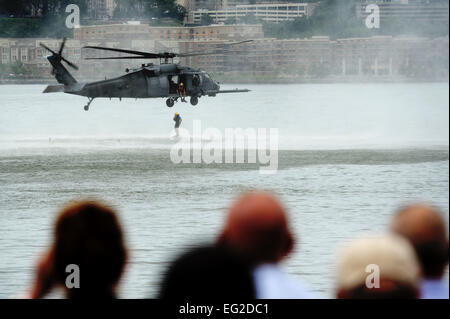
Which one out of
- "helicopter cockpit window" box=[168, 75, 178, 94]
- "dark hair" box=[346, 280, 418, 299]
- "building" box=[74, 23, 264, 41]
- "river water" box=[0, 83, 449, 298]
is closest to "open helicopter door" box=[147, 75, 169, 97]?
"helicopter cockpit window" box=[168, 75, 178, 94]

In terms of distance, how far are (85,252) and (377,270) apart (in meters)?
0.68

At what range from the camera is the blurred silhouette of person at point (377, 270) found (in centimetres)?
231

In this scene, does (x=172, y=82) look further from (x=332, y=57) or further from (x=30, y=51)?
(x=332, y=57)

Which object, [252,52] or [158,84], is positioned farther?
[252,52]

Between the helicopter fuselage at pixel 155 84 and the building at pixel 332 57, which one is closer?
the helicopter fuselage at pixel 155 84

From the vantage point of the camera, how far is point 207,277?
2.24 metres

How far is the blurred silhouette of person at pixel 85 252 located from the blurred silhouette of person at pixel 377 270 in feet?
1.68

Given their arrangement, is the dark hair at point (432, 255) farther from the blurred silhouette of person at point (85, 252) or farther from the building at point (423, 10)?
the building at point (423, 10)

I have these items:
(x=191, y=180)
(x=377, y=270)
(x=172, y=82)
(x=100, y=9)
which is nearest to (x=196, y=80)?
(x=172, y=82)

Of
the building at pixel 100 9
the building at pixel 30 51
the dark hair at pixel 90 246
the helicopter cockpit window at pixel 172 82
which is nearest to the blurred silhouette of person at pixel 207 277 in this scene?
the dark hair at pixel 90 246

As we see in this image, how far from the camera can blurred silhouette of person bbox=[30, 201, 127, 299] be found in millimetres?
2484

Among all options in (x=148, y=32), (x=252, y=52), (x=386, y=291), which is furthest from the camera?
(x=252, y=52)

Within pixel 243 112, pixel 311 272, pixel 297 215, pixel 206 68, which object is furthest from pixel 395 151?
pixel 243 112
